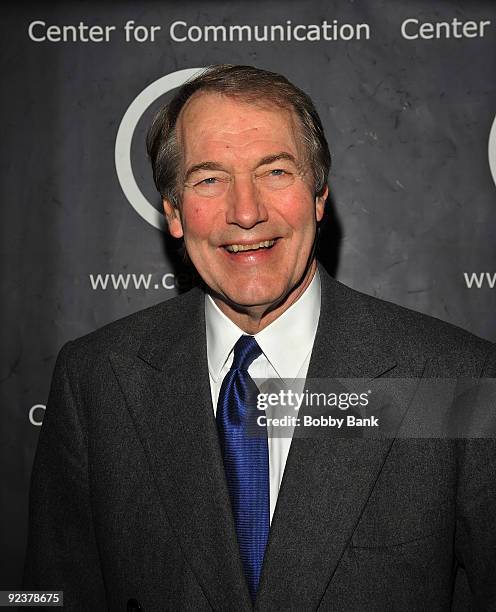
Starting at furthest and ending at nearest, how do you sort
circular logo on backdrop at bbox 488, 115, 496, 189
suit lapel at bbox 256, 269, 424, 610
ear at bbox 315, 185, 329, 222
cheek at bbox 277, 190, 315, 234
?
circular logo on backdrop at bbox 488, 115, 496, 189 → ear at bbox 315, 185, 329, 222 → cheek at bbox 277, 190, 315, 234 → suit lapel at bbox 256, 269, 424, 610

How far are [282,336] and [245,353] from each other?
0.27ft

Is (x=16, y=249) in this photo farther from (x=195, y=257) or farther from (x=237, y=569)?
(x=237, y=569)

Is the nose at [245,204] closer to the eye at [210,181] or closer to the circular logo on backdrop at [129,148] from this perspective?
the eye at [210,181]

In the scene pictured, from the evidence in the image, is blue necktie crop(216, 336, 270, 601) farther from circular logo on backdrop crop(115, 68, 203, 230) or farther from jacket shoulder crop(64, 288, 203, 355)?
circular logo on backdrop crop(115, 68, 203, 230)

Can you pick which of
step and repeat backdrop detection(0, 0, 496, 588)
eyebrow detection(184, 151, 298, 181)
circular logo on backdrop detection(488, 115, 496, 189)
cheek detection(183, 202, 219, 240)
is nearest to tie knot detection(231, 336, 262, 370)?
cheek detection(183, 202, 219, 240)

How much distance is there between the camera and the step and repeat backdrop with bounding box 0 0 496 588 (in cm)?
186

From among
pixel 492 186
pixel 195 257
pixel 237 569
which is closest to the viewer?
pixel 237 569

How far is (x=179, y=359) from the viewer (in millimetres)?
1430

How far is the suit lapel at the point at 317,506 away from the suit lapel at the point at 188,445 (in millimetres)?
76

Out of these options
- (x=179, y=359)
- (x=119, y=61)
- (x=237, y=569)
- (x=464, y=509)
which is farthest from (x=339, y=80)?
(x=237, y=569)

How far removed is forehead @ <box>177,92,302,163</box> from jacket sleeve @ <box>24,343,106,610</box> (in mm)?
592

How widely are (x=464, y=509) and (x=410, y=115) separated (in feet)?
3.50

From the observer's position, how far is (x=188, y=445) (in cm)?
133

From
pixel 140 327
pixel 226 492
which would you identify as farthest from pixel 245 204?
pixel 226 492
